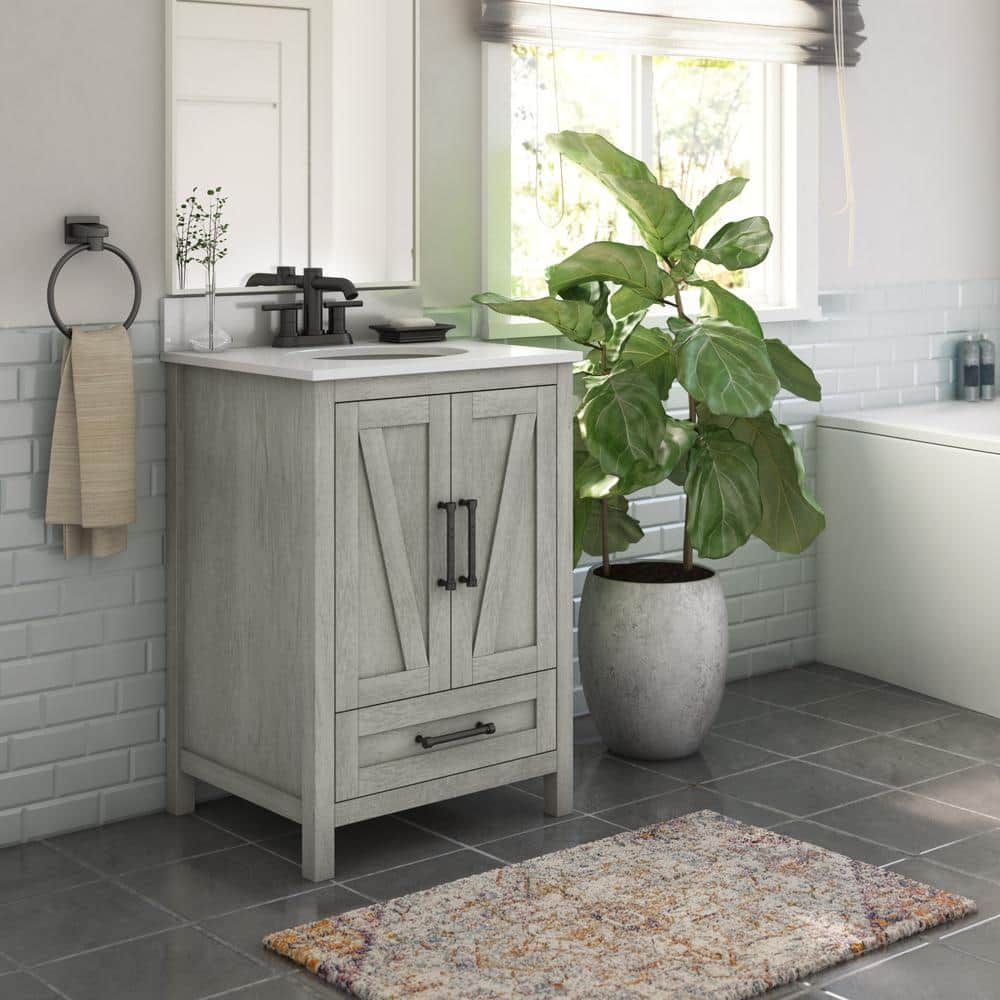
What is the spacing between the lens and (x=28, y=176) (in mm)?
3082

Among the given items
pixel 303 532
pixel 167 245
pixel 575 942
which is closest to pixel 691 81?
pixel 167 245

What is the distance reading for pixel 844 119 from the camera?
4500 millimetres

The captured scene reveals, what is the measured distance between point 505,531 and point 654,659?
0.67 metres

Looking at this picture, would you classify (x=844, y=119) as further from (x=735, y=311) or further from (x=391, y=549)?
(x=391, y=549)

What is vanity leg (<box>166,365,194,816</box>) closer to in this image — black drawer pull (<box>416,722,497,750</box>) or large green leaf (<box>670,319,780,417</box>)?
black drawer pull (<box>416,722,497,750</box>)

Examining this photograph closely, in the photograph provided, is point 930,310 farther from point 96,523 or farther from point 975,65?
point 96,523

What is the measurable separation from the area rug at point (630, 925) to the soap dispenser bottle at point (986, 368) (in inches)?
87.8

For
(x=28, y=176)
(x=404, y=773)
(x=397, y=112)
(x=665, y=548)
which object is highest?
(x=397, y=112)

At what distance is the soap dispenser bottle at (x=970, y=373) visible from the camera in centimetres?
489

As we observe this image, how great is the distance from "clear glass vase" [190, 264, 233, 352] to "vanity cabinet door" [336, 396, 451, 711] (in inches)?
20.8

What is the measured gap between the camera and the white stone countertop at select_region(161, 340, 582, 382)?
2.90 meters

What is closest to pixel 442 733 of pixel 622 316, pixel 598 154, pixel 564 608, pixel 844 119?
pixel 564 608

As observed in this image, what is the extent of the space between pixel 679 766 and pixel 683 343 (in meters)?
1.06

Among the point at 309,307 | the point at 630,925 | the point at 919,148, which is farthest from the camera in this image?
the point at 919,148
